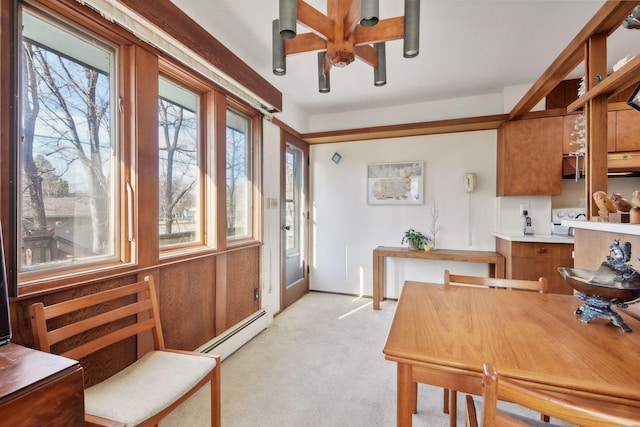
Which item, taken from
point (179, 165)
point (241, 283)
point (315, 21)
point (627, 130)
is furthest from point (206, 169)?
point (627, 130)

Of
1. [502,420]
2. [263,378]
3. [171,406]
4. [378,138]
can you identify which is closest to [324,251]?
[378,138]

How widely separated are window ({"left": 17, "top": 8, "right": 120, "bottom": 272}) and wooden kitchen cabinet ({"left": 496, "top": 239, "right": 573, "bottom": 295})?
3.28 metres

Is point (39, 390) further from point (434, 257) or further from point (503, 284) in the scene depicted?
point (434, 257)

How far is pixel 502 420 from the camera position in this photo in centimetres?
71

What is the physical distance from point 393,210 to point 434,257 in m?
0.83

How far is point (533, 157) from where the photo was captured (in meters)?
2.90

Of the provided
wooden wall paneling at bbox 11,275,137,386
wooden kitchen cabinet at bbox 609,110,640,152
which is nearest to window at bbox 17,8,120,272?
wooden wall paneling at bbox 11,275,137,386

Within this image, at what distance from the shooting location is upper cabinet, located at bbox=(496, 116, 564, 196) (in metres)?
2.84

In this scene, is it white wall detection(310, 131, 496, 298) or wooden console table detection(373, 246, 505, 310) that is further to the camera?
white wall detection(310, 131, 496, 298)

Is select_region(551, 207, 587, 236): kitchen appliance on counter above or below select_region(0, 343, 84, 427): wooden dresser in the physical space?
above

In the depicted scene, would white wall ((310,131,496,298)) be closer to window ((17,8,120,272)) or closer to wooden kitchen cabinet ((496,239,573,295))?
wooden kitchen cabinet ((496,239,573,295))

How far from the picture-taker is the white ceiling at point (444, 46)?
187 cm

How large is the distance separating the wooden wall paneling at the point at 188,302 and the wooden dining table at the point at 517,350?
57.5 inches

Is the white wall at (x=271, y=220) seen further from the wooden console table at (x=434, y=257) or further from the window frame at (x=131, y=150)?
the wooden console table at (x=434, y=257)
